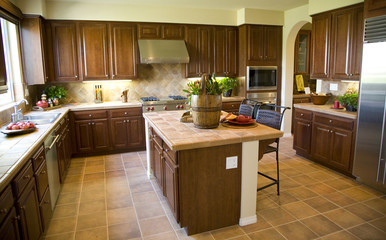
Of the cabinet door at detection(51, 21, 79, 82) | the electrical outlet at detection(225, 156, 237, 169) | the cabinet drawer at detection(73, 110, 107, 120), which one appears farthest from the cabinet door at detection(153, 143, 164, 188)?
the cabinet door at detection(51, 21, 79, 82)

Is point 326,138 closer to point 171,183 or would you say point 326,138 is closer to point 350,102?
point 350,102

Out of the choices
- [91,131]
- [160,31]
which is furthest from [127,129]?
[160,31]

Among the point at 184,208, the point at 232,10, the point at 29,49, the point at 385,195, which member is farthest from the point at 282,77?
the point at 29,49

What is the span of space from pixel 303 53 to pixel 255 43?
188 centimetres

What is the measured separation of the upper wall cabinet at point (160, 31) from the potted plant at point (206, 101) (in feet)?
9.80

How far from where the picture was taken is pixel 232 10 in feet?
18.6

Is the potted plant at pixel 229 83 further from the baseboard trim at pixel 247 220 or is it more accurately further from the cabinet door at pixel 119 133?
the baseboard trim at pixel 247 220

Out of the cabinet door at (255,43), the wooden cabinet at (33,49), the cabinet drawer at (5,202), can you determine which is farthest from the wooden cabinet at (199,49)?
the cabinet drawer at (5,202)

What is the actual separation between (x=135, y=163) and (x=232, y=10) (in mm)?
3595

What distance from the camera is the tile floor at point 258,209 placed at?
2605 millimetres

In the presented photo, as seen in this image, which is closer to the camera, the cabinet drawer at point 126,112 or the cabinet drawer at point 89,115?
the cabinet drawer at point 89,115

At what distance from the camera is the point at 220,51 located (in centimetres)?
575

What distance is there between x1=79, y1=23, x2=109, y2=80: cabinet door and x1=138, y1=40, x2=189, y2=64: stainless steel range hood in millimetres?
660

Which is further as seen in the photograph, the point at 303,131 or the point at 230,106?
the point at 230,106
